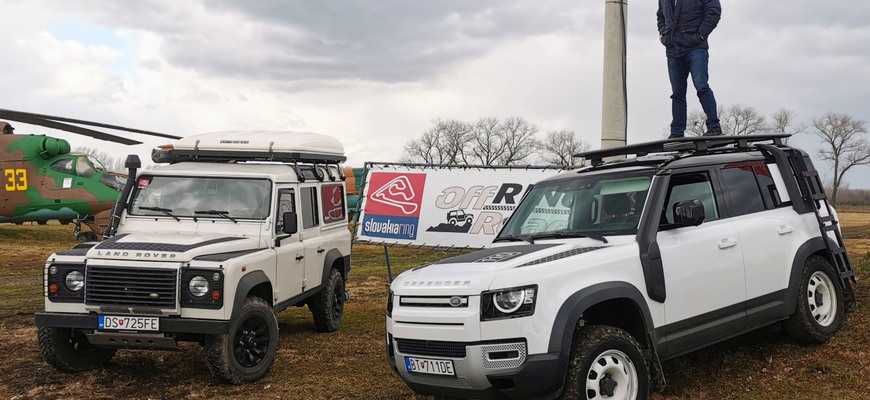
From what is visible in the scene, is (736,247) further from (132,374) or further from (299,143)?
(132,374)

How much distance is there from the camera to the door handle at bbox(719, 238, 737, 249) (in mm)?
5590

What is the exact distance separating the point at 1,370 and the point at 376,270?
10985 millimetres

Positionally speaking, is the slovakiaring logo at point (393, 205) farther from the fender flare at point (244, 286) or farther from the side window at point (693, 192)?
the side window at point (693, 192)

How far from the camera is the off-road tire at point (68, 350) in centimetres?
713

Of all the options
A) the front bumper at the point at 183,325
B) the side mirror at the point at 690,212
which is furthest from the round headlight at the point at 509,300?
the front bumper at the point at 183,325

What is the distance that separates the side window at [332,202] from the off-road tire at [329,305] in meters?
0.77

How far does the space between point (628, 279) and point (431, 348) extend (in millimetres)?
1482

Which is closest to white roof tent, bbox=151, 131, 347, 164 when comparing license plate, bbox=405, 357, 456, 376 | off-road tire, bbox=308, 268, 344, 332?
off-road tire, bbox=308, 268, 344, 332

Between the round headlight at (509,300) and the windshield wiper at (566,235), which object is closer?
the round headlight at (509,300)

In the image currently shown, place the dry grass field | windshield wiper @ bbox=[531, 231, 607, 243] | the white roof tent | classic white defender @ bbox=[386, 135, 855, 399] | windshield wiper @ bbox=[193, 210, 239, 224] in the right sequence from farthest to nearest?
the white roof tent → windshield wiper @ bbox=[193, 210, 239, 224] → the dry grass field → windshield wiper @ bbox=[531, 231, 607, 243] → classic white defender @ bbox=[386, 135, 855, 399]

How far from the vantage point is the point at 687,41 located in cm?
908

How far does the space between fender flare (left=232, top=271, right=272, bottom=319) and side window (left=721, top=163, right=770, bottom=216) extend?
15.0ft

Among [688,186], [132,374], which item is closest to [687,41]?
[688,186]

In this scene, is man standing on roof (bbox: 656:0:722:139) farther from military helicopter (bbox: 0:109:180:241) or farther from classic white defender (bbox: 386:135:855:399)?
military helicopter (bbox: 0:109:180:241)
